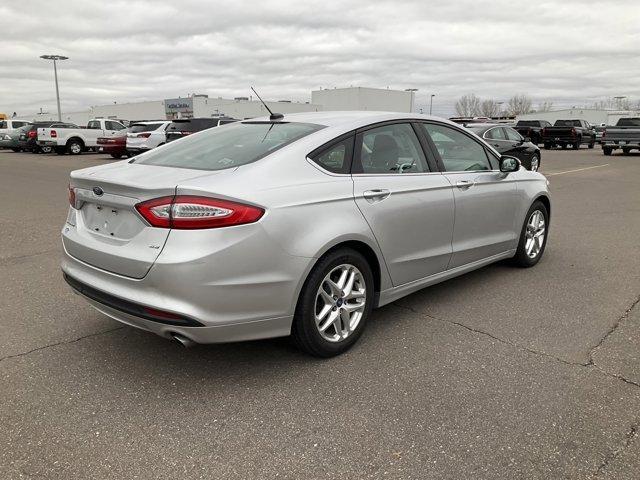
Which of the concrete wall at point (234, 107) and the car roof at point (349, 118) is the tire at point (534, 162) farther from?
the concrete wall at point (234, 107)

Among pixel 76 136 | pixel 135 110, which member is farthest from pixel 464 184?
pixel 135 110

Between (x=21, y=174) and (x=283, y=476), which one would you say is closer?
(x=283, y=476)

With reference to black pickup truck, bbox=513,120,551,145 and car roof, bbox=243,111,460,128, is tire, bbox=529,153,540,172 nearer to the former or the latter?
car roof, bbox=243,111,460,128

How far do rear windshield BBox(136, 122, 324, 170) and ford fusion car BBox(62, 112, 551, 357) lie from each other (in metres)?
0.02

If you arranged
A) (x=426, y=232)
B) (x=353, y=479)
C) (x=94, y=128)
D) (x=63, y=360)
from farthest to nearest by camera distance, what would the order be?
(x=94, y=128) → (x=426, y=232) → (x=63, y=360) → (x=353, y=479)

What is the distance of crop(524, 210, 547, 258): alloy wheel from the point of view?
5473mm

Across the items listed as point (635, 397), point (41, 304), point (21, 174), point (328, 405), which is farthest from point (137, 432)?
point (21, 174)

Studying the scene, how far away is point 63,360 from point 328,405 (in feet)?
5.88

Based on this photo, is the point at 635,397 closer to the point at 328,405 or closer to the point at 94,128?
the point at 328,405

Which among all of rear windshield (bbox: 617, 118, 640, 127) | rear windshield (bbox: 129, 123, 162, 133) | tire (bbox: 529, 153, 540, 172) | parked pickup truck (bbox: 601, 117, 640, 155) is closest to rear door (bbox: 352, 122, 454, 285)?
tire (bbox: 529, 153, 540, 172)

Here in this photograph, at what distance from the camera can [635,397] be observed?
3.03 m

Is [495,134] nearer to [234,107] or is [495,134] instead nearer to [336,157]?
[336,157]

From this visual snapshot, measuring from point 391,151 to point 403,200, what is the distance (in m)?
0.41

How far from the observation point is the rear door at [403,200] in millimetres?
3625
